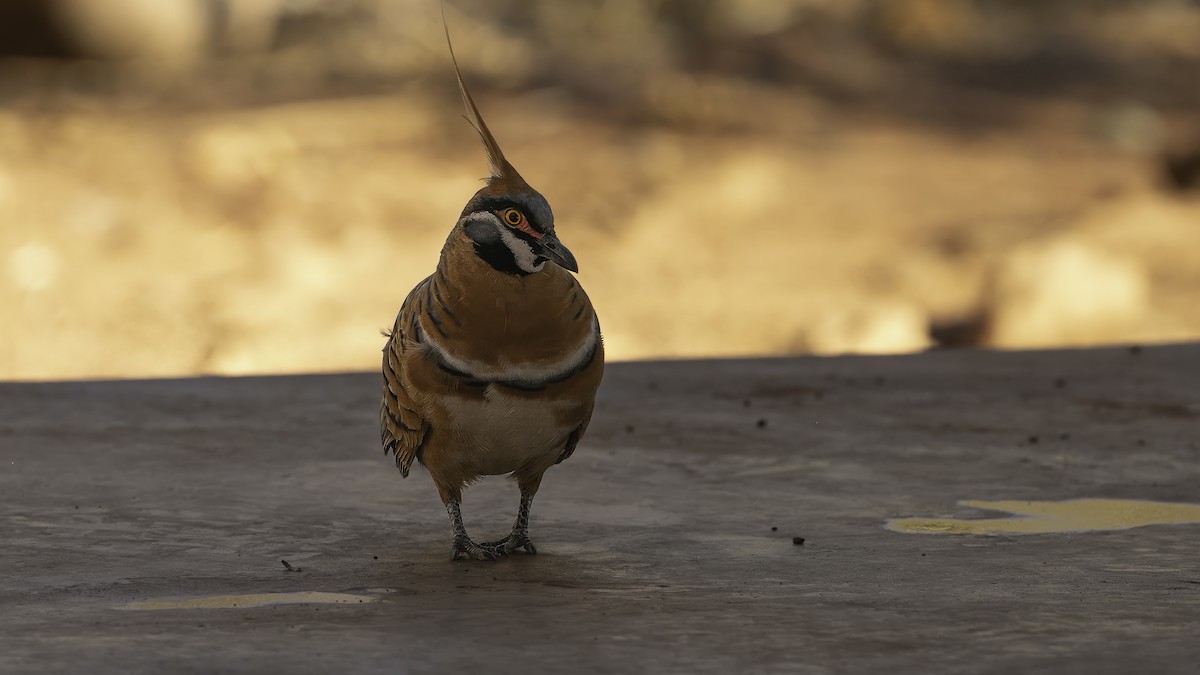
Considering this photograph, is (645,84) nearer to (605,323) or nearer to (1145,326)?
(605,323)

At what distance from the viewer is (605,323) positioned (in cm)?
1264

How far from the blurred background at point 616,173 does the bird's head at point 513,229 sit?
318 inches

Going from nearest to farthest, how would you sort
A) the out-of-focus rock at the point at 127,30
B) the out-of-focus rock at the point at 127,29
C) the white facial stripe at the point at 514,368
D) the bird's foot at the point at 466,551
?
the white facial stripe at the point at 514,368 → the bird's foot at the point at 466,551 → the out-of-focus rock at the point at 127,30 → the out-of-focus rock at the point at 127,29

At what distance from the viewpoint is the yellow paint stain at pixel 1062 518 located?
14.8 feet

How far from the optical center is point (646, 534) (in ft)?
14.6

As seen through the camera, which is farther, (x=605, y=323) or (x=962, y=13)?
(x=962, y=13)

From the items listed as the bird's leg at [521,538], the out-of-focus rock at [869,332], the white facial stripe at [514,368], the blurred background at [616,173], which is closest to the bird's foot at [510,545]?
the bird's leg at [521,538]

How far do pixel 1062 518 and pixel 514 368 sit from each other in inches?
69.0

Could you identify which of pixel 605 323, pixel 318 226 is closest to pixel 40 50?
pixel 318 226

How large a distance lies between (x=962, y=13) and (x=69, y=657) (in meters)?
18.9

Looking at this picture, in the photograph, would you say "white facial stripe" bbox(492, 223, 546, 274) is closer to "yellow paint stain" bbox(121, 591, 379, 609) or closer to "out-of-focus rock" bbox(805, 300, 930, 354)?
"yellow paint stain" bbox(121, 591, 379, 609)

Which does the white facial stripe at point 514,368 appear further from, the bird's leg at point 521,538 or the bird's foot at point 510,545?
the bird's foot at point 510,545

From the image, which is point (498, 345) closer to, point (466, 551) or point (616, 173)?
point (466, 551)

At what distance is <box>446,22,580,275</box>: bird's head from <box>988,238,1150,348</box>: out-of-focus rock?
8774mm
